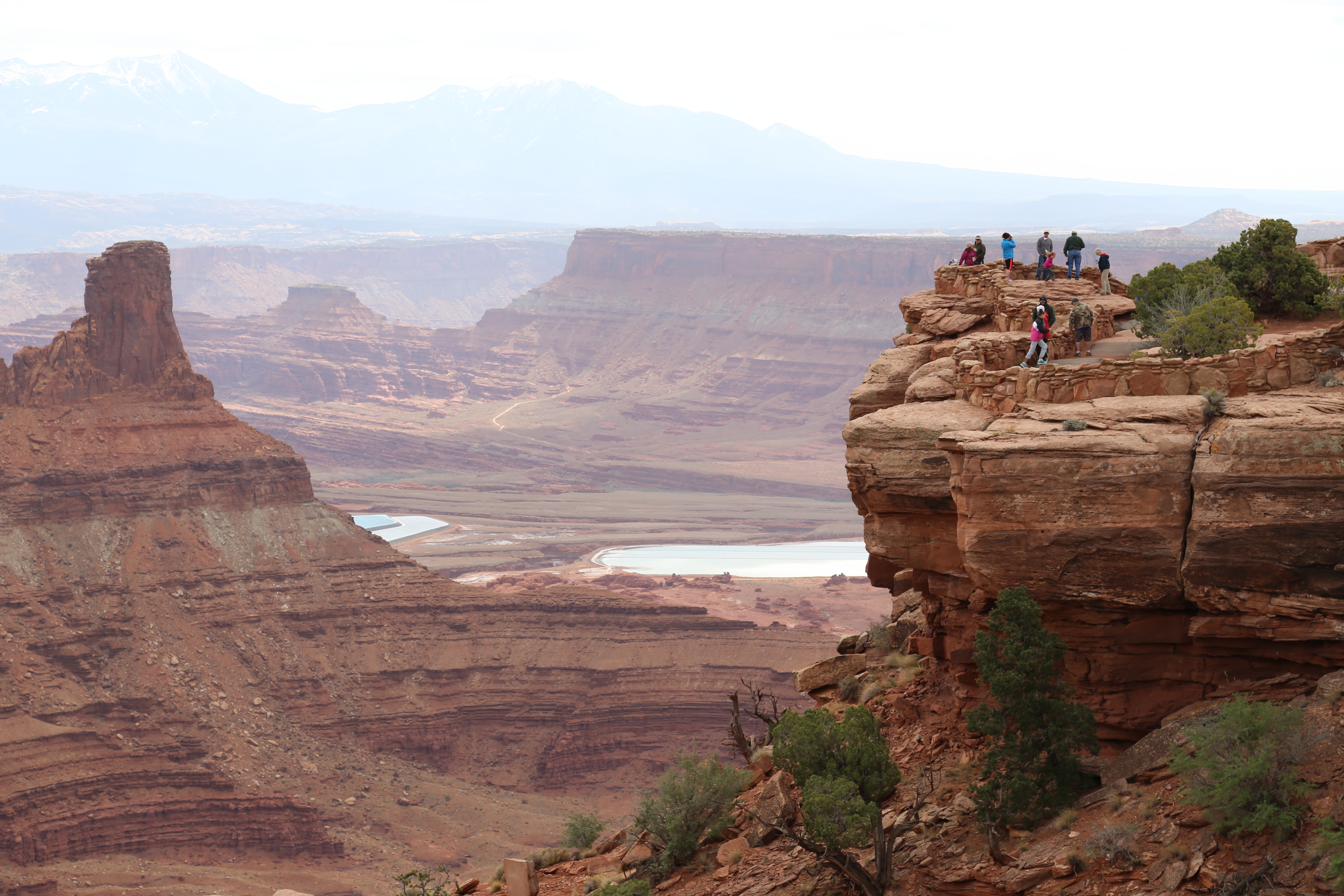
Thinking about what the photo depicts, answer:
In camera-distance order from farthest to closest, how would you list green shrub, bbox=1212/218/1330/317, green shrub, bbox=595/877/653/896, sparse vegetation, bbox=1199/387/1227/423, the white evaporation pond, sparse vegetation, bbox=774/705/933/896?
the white evaporation pond < green shrub, bbox=1212/218/1330/317 < green shrub, bbox=595/877/653/896 < sparse vegetation, bbox=1199/387/1227/423 < sparse vegetation, bbox=774/705/933/896

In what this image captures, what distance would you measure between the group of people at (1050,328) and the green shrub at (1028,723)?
197 inches

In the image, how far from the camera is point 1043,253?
33.0 meters

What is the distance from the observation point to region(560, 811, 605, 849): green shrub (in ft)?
97.5

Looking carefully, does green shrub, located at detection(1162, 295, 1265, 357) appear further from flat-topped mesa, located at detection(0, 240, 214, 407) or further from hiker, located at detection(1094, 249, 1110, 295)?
flat-topped mesa, located at detection(0, 240, 214, 407)

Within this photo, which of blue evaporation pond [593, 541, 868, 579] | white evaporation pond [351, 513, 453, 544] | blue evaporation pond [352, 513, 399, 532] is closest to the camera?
blue evaporation pond [593, 541, 868, 579]

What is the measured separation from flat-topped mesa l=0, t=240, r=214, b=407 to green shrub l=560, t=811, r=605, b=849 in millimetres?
54033

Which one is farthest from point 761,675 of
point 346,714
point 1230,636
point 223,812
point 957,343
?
point 1230,636

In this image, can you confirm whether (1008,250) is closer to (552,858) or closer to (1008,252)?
(1008,252)

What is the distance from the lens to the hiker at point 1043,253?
32062mm

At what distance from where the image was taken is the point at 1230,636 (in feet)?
62.6

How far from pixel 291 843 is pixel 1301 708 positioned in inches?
1906

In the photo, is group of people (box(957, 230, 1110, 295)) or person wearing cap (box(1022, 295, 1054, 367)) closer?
person wearing cap (box(1022, 295, 1054, 367))

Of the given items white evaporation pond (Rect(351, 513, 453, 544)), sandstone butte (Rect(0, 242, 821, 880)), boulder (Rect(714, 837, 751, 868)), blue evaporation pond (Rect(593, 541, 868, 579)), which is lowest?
blue evaporation pond (Rect(593, 541, 868, 579))

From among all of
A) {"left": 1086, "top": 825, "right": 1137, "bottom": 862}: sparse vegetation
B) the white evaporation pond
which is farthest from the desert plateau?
the white evaporation pond
